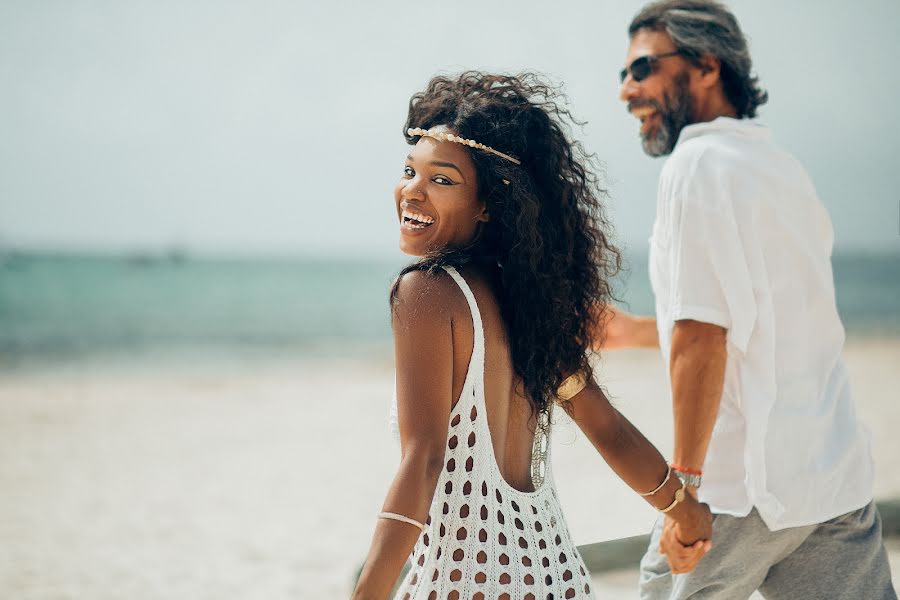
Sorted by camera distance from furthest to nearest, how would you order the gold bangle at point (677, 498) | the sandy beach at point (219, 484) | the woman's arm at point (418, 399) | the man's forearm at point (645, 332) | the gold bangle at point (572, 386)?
the sandy beach at point (219, 484) → the man's forearm at point (645, 332) → the gold bangle at point (677, 498) → the gold bangle at point (572, 386) → the woman's arm at point (418, 399)

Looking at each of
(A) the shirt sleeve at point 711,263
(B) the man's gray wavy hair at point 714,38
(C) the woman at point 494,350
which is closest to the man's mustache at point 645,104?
(B) the man's gray wavy hair at point 714,38

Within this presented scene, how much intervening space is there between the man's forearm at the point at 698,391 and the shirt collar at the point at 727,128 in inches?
20.5

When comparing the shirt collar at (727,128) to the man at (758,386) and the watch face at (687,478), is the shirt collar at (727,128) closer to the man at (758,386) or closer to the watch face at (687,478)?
the man at (758,386)

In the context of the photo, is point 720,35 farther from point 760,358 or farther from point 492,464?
point 492,464

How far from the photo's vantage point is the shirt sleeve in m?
2.11

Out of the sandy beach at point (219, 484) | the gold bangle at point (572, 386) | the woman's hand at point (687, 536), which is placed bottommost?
the sandy beach at point (219, 484)

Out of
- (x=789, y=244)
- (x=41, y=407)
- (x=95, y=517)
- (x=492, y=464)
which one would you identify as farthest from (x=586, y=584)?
(x=41, y=407)

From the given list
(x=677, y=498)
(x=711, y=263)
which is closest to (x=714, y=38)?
(x=711, y=263)

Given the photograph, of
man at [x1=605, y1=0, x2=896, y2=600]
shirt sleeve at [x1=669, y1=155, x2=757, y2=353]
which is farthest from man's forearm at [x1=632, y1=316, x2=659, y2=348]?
shirt sleeve at [x1=669, y1=155, x2=757, y2=353]

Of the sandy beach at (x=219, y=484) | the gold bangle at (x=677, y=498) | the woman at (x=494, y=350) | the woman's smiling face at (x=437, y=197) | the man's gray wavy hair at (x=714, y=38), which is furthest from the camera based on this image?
the sandy beach at (x=219, y=484)

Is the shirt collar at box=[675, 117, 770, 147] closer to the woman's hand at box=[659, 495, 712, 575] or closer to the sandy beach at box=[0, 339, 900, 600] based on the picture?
the sandy beach at box=[0, 339, 900, 600]

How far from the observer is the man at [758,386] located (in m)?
2.12

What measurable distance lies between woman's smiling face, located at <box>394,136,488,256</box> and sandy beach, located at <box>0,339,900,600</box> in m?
0.57

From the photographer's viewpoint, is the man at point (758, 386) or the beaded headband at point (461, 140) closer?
the beaded headband at point (461, 140)
